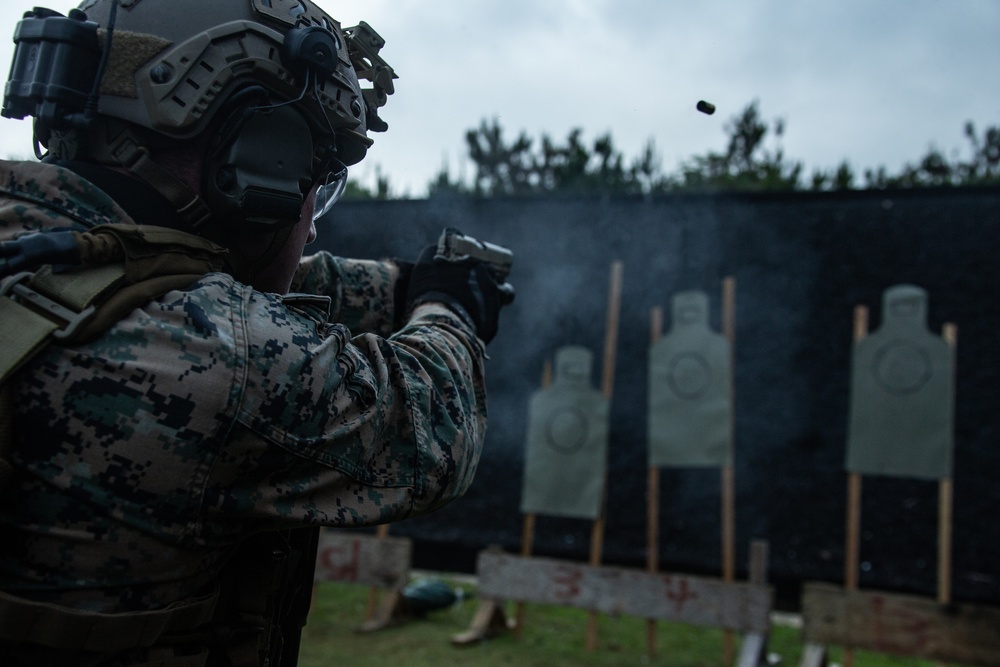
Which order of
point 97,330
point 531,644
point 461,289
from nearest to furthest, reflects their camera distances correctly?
point 97,330
point 461,289
point 531,644

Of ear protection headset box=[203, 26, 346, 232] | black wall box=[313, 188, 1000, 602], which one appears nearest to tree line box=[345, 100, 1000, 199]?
black wall box=[313, 188, 1000, 602]

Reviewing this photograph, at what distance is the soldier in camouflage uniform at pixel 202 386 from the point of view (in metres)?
0.72

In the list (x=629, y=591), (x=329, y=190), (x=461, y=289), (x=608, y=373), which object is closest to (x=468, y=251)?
(x=461, y=289)

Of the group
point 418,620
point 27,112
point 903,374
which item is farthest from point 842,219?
point 27,112

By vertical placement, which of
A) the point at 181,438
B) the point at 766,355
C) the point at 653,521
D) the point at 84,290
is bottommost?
the point at 653,521

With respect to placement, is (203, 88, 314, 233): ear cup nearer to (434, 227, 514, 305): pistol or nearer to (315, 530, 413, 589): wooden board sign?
(434, 227, 514, 305): pistol

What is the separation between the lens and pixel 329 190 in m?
1.18

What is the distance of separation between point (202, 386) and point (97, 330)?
10 centimetres

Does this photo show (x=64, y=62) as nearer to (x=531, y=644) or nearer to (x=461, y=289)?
(x=461, y=289)

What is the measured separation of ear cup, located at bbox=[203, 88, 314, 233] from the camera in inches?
34.5

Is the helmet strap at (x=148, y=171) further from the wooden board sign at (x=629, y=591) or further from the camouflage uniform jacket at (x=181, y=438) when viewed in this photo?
the wooden board sign at (x=629, y=591)

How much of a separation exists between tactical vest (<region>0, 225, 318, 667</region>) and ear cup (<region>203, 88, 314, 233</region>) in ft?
0.19

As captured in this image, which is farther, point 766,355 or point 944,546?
point 766,355

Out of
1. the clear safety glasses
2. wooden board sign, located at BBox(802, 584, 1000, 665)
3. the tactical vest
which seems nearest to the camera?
the tactical vest
